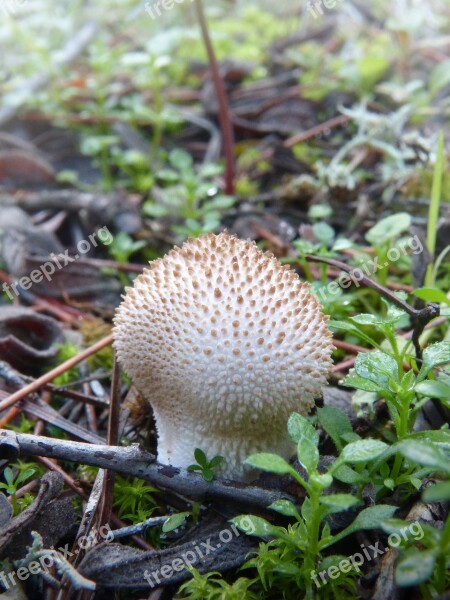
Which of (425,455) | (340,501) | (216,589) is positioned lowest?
(216,589)

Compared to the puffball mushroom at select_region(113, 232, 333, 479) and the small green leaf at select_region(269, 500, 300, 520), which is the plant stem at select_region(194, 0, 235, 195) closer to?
the puffball mushroom at select_region(113, 232, 333, 479)

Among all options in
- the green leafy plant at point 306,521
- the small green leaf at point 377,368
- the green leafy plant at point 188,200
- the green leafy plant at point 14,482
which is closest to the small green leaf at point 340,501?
the green leafy plant at point 306,521

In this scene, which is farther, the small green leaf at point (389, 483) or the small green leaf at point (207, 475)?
the small green leaf at point (207, 475)

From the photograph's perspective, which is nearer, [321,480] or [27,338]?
[321,480]

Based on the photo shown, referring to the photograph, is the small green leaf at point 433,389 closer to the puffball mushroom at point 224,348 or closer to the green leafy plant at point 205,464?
the puffball mushroom at point 224,348

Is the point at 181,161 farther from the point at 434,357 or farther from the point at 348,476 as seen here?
the point at 348,476

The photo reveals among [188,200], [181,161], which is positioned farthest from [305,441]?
[181,161]
